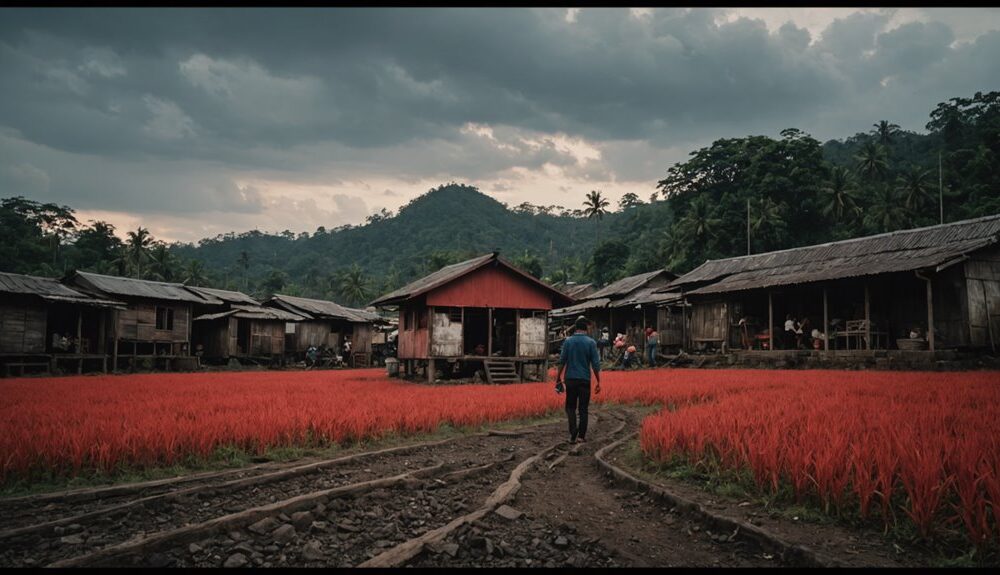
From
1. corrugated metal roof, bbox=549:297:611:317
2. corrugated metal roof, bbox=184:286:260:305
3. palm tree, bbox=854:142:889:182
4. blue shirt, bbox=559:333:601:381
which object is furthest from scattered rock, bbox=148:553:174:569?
palm tree, bbox=854:142:889:182

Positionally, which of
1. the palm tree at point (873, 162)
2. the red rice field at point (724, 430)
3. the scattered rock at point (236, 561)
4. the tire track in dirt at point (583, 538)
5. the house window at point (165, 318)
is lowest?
the tire track in dirt at point (583, 538)

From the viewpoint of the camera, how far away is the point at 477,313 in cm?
2461

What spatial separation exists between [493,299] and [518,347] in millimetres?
2246

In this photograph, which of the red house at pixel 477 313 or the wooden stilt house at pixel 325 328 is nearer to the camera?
the red house at pixel 477 313

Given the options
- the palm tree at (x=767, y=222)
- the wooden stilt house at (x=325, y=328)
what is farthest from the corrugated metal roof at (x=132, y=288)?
the palm tree at (x=767, y=222)

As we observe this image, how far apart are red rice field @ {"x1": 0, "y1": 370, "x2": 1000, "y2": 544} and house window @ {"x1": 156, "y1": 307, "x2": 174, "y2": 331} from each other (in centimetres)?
2050

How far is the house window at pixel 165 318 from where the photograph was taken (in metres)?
31.9

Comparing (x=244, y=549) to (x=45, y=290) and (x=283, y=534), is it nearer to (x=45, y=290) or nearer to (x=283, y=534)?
(x=283, y=534)

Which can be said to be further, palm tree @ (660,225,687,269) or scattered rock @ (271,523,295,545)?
palm tree @ (660,225,687,269)

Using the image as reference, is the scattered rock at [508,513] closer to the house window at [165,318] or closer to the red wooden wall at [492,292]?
the red wooden wall at [492,292]

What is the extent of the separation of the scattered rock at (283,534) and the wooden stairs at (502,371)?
1693 cm

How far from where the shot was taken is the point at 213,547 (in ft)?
13.8

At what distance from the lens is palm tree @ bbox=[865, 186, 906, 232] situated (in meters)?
46.8

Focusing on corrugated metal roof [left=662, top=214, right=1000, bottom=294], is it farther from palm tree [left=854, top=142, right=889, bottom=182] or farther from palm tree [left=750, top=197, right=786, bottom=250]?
palm tree [left=854, top=142, right=889, bottom=182]
